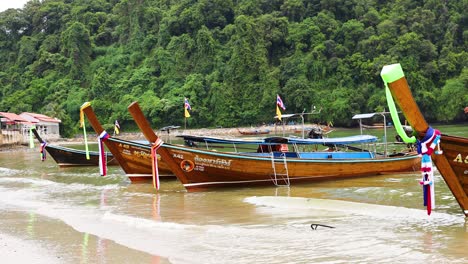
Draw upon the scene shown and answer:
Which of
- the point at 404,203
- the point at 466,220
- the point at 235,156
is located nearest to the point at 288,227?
the point at 466,220

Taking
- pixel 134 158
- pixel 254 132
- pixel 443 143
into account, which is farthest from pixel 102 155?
pixel 254 132

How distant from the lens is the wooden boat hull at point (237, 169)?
46.3 ft

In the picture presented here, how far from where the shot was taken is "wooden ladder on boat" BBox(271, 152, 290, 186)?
1488 centimetres

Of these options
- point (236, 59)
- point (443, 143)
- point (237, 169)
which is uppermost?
point (236, 59)

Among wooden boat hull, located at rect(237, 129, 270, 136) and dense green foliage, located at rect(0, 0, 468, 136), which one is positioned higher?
dense green foliage, located at rect(0, 0, 468, 136)

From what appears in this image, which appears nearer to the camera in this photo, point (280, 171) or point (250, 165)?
point (250, 165)

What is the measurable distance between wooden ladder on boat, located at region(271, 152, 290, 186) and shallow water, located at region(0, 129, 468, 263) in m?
0.39

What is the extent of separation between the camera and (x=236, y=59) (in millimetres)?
75312

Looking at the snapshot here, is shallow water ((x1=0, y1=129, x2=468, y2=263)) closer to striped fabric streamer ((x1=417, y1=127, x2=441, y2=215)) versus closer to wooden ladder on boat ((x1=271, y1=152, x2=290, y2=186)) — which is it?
wooden ladder on boat ((x1=271, y1=152, x2=290, y2=186))

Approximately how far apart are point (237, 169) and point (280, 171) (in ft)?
4.65

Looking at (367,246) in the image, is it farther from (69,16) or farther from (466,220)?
(69,16)

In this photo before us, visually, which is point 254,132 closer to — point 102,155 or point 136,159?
point 136,159

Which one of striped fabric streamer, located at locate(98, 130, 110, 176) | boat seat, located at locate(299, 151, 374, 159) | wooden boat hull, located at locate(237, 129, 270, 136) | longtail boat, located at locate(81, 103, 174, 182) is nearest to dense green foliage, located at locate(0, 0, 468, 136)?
wooden boat hull, located at locate(237, 129, 270, 136)

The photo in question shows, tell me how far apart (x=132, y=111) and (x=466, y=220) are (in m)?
8.12
